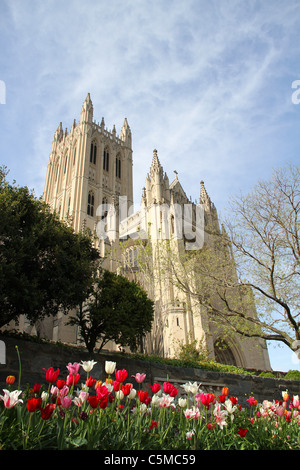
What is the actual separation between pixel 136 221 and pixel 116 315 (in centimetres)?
2478

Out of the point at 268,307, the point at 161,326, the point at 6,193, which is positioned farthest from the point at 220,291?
the point at 6,193

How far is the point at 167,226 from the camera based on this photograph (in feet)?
Result: 91.8

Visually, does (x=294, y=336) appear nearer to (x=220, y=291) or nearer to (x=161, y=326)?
(x=220, y=291)

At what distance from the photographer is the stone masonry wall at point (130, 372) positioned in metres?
8.50

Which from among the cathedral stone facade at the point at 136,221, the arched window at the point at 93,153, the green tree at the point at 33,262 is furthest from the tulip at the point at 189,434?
the arched window at the point at 93,153

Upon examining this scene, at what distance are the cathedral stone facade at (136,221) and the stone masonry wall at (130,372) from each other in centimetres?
480

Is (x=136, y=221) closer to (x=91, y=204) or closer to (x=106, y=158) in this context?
(x=91, y=204)

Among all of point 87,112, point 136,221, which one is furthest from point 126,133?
point 136,221

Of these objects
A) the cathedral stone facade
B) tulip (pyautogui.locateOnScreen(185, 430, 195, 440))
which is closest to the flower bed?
tulip (pyautogui.locateOnScreen(185, 430, 195, 440))

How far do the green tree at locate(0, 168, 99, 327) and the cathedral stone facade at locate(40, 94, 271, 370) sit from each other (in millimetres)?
2670

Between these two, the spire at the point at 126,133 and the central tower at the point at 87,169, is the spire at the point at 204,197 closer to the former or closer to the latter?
the central tower at the point at 87,169

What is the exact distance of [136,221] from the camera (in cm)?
3712

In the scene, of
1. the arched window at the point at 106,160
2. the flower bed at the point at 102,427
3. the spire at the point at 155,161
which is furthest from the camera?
the arched window at the point at 106,160
